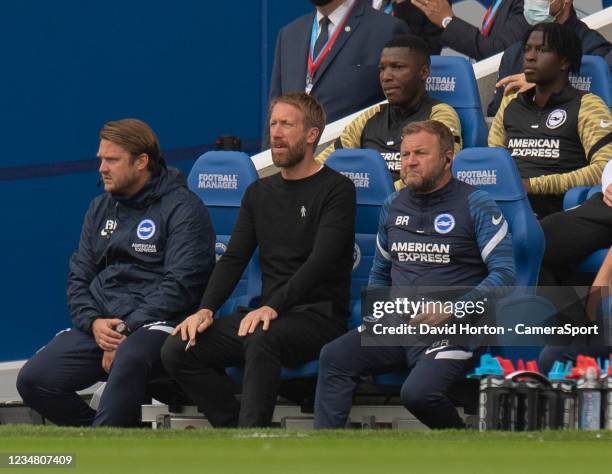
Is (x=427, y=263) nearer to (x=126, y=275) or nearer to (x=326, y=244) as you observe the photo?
(x=326, y=244)

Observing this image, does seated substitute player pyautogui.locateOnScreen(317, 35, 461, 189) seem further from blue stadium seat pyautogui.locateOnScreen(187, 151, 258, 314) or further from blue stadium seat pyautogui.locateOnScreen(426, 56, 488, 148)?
blue stadium seat pyautogui.locateOnScreen(187, 151, 258, 314)

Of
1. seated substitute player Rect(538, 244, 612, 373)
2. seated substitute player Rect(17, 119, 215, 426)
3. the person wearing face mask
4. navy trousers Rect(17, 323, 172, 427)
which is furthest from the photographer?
the person wearing face mask

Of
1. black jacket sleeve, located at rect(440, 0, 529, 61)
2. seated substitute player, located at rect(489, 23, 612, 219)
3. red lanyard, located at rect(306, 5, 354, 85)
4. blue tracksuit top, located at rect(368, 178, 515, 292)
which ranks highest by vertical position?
black jacket sleeve, located at rect(440, 0, 529, 61)

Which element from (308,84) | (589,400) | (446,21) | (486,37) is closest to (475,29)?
(486,37)

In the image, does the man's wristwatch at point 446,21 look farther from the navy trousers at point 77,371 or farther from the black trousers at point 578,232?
the navy trousers at point 77,371

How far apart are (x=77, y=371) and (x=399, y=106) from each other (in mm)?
2311

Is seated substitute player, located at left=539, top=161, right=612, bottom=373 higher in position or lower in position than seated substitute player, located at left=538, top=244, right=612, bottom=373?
higher

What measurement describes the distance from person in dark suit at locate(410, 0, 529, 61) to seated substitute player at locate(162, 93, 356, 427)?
100 inches

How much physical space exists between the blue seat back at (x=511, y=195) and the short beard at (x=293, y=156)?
83 centimetres

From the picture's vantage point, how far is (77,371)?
296 inches

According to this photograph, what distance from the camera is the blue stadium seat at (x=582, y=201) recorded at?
7.66 meters

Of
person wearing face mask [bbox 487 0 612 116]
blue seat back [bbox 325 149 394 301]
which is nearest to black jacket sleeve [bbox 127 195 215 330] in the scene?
blue seat back [bbox 325 149 394 301]

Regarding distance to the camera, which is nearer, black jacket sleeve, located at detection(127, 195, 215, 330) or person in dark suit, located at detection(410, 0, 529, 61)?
black jacket sleeve, located at detection(127, 195, 215, 330)

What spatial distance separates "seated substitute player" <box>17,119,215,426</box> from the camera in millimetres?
7398
